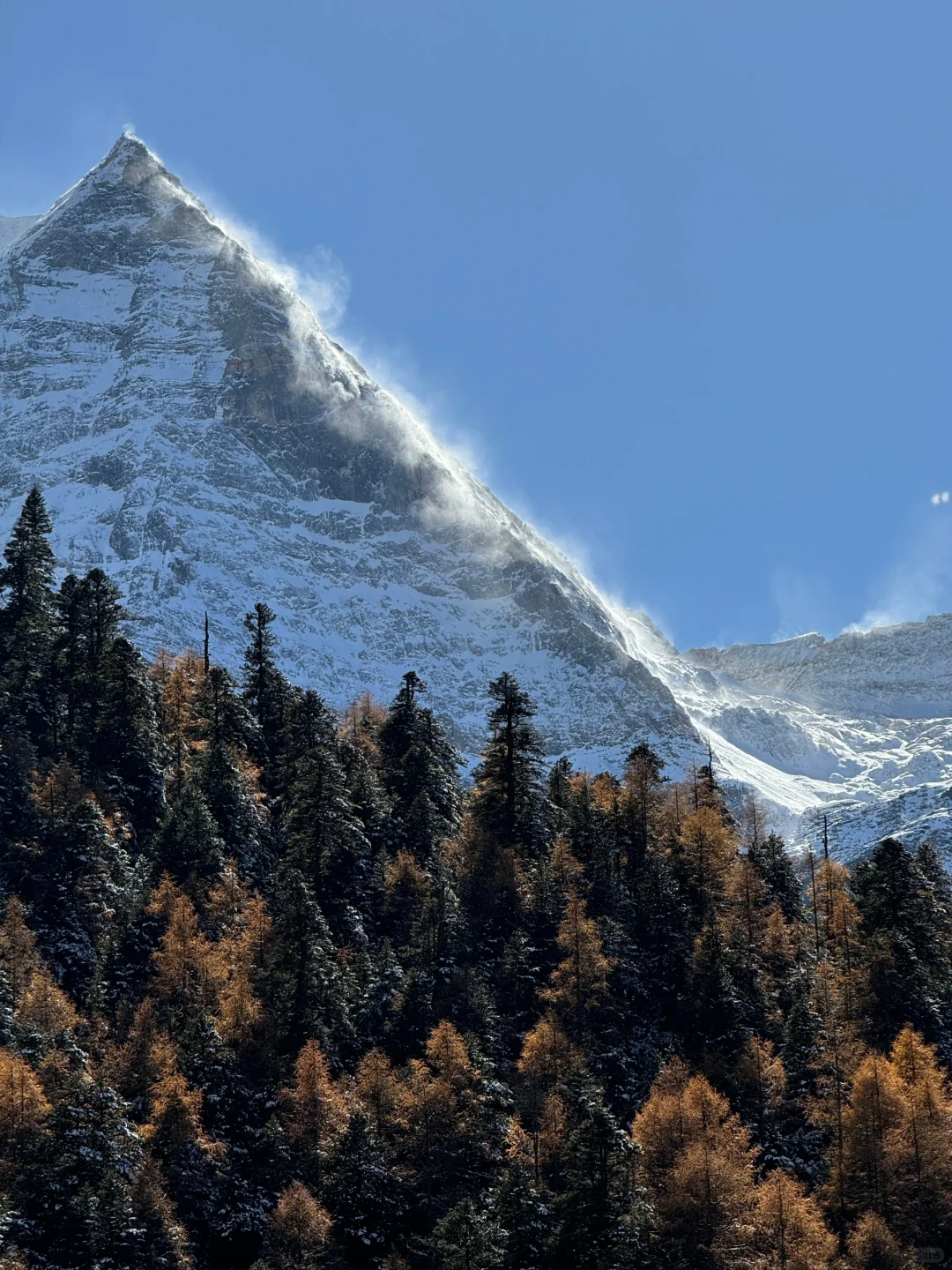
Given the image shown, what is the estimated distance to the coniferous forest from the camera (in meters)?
77.8

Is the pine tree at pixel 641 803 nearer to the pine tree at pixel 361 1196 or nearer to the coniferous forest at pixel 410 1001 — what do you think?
the coniferous forest at pixel 410 1001

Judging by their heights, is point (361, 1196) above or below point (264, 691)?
below

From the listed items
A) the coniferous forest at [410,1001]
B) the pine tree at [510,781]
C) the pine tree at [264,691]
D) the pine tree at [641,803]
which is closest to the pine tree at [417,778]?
the coniferous forest at [410,1001]

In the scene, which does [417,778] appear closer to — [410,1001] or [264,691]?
[264,691]

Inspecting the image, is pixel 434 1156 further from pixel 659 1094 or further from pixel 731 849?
pixel 731 849

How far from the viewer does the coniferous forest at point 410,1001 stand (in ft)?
255

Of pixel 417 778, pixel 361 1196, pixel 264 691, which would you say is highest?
pixel 264 691

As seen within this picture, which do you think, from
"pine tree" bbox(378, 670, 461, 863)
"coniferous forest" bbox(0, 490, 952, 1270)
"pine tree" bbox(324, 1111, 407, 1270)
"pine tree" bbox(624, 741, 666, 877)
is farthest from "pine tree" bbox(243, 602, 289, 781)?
"pine tree" bbox(324, 1111, 407, 1270)

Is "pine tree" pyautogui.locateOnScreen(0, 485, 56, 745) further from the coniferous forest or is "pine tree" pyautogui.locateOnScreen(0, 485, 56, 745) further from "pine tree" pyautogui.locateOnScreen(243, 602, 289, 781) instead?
"pine tree" pyautogui.locateOnScreen(243, 602, 289, 781)

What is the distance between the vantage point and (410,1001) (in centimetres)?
9556

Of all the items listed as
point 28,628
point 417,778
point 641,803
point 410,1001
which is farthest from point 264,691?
point 410,1001

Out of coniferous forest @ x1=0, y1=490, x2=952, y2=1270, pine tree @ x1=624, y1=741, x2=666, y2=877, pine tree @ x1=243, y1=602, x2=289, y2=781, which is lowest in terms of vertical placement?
coniferous forest @ x1=0, y1=490, x2=952, y2=1270

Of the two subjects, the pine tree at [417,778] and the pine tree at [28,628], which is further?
the pine tree at [417,778]

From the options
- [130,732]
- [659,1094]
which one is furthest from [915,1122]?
[130,732]
